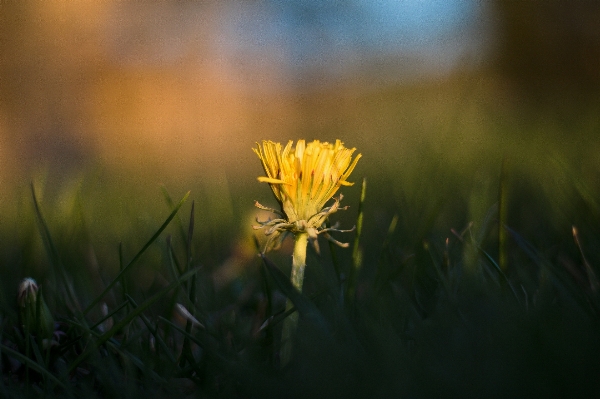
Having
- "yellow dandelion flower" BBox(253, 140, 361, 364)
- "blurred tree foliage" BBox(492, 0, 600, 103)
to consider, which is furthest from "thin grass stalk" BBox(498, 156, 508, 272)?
"blurred tree foliage" BBox(492, 0, 600, 103)

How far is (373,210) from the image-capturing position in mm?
1669

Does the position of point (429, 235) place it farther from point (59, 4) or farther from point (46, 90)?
point (59, 4)

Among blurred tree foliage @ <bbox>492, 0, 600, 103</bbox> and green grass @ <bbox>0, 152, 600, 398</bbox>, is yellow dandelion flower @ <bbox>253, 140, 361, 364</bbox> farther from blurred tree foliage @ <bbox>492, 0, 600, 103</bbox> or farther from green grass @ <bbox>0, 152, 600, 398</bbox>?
blurred tree foliage @ <bbox>492, 0, 600, 103</bbox>

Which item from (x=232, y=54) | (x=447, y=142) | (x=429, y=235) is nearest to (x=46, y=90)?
(x=232, y=54)

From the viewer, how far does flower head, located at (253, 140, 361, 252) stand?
686mm

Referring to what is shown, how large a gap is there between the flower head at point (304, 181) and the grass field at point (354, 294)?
6 centimetres

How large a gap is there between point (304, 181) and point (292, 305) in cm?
15

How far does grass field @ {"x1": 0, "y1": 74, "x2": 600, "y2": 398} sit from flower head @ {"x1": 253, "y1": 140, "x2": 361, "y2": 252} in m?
0.06

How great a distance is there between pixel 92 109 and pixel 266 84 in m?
1.23

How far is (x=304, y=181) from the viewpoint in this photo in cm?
69

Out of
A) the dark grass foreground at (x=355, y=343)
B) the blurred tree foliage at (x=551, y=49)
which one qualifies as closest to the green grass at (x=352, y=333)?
the dark grass foreground at (x=355, y=343)

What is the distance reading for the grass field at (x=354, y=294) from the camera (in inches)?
17.1

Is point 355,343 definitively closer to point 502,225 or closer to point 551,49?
point 502,225

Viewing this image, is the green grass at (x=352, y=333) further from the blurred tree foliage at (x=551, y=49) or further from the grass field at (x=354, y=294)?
the blurred tree foliage at (x=551, y=49)
